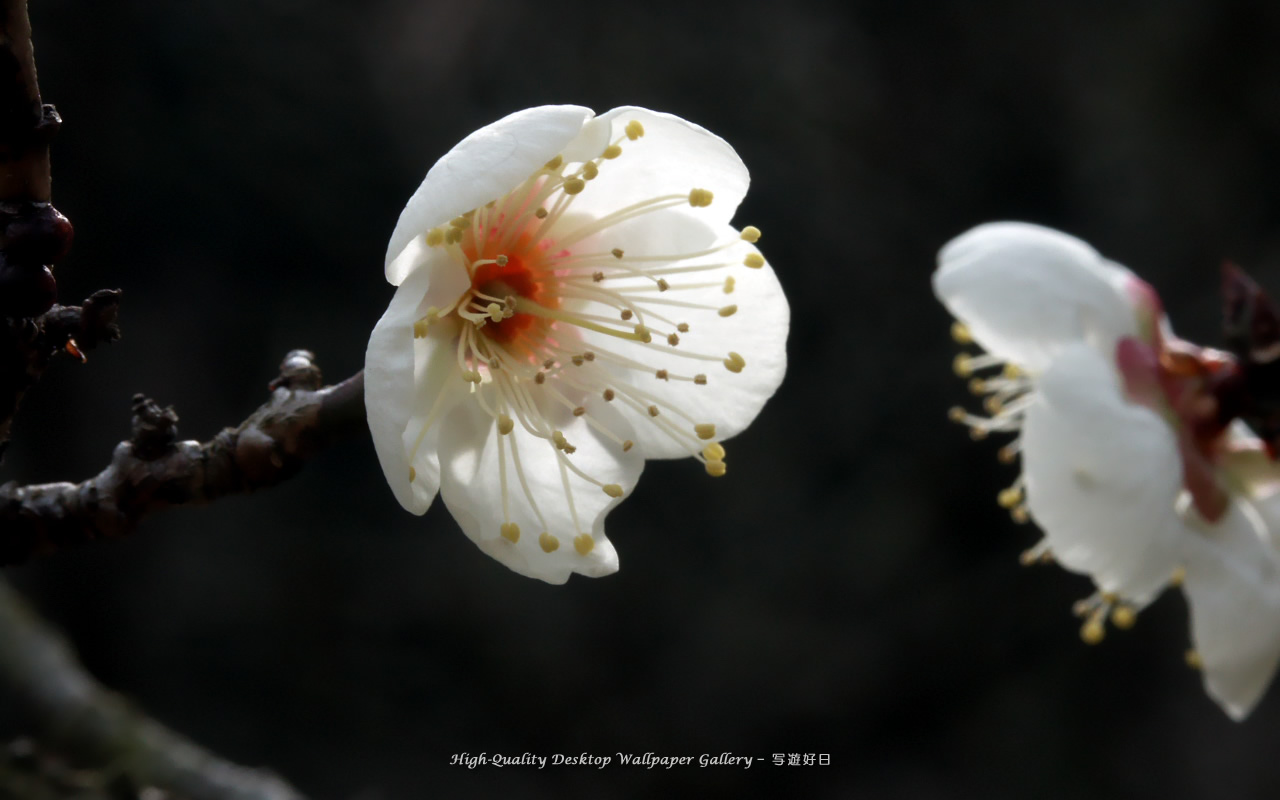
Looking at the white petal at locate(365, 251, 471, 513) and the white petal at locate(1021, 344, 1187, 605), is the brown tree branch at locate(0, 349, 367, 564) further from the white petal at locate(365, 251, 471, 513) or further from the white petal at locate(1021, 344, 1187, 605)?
the white petal at locate(1021, 344, 1187, 605)

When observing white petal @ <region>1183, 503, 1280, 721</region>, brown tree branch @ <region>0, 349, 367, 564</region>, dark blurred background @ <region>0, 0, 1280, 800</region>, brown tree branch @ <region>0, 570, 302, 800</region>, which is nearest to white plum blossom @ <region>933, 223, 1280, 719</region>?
white petal @ <region>1183, 503, 1280, 721</region>

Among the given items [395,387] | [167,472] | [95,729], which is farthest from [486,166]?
[95,729]

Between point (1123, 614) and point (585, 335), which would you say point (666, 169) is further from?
point (1123, 614)

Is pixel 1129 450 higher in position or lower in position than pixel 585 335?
higher

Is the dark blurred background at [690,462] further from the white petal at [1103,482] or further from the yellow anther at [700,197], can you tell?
the white petal at [1103,482]

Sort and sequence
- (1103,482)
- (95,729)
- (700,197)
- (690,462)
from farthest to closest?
(690,462) < (95,729) < (700,197) < (1103,482)

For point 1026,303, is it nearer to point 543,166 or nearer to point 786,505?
point 543,166
